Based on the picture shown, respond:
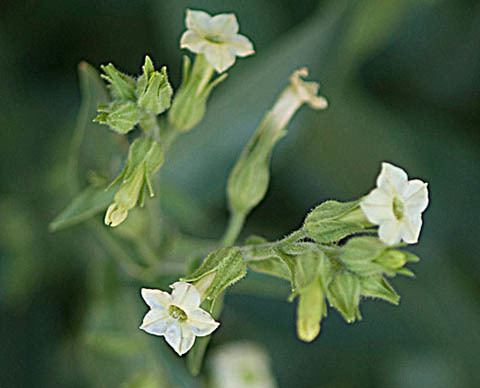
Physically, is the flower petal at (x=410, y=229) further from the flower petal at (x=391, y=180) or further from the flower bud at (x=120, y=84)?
the flower bud at (x=120, y=84)

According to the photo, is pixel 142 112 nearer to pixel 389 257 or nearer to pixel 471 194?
pixel 389 257

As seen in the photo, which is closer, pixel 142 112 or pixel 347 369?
pixel 142 112

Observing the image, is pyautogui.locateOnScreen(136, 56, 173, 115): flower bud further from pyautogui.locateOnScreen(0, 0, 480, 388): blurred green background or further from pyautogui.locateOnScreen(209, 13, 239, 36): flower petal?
pyautogui.locateOnScreen(0, 0, 480, 388): blurred green background

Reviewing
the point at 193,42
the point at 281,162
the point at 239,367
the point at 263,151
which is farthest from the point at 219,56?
the point at 239,367

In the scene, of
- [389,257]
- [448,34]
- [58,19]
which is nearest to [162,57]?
[58,19]

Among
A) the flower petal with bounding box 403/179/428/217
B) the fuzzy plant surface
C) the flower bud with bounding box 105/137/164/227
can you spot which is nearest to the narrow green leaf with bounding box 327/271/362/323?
the fuzzy plant surface

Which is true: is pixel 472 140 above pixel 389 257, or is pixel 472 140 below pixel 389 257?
below
